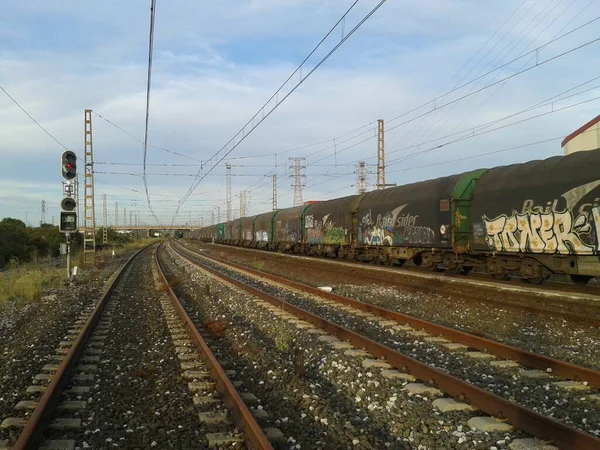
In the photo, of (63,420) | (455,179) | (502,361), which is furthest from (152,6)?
(455,179)

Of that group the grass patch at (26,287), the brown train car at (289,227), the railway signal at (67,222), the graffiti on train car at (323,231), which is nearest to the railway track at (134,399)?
the grass patch at (26,287)

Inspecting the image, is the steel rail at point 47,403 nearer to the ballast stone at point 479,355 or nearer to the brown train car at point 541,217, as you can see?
the ballast stone at point 479,355

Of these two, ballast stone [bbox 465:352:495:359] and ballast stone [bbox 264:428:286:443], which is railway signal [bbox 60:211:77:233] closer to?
ballast stone [bbox 465:352:495:359]

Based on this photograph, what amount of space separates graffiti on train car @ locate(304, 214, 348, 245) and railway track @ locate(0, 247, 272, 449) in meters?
16.2

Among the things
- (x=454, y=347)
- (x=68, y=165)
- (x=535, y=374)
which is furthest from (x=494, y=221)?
(x=68, y=165)

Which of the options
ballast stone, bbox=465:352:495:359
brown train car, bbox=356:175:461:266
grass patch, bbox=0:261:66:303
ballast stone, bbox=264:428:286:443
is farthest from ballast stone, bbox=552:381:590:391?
grass patch, bbox=0:261:66:303

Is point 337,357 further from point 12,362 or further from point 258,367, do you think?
point 12,362

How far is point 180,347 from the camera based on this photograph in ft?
25.0

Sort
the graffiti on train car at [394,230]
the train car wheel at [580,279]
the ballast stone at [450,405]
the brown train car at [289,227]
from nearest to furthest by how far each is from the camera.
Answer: the ballast stone at [450,405] → the train car wheel at [580,279] → the graffiti on train car at [394,230] → the brown train car at [289,227]

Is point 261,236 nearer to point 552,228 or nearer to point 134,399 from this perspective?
point 552,228

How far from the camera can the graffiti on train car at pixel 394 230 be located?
16975 mm

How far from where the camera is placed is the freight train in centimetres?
1114

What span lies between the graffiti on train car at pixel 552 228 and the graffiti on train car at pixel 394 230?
3303mm

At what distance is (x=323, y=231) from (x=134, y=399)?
21639 millimetres
